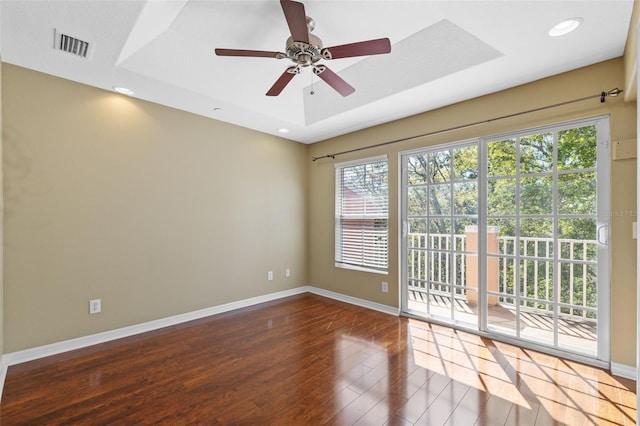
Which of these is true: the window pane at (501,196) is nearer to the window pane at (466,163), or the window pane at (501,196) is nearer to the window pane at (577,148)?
the window pane at (466,163)

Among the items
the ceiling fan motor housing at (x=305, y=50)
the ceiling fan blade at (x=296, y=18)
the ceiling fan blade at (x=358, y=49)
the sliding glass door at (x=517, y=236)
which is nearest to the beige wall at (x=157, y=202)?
the sliding glass door at (x=517, y=236)

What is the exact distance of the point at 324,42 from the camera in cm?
265

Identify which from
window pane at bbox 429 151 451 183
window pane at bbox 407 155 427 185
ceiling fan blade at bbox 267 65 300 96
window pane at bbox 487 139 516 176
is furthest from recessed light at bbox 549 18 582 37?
ceiling fan blade at bbox 267 65 300 96

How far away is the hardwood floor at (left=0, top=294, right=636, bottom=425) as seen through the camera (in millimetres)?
1886

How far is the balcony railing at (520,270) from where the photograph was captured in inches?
103

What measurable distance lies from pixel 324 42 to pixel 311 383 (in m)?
2.90

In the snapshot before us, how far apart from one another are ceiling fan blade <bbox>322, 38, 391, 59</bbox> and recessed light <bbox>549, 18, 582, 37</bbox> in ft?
3.97

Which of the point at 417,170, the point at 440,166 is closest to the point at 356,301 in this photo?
the point at 417,170

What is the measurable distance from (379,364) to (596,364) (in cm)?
183

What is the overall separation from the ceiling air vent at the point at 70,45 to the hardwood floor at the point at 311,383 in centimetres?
261

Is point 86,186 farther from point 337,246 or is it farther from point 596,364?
point 596,364

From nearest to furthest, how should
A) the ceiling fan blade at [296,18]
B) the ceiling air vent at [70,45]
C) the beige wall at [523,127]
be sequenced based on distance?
the ceiling fan blade at [296,18] → the ceiling air vent at [70,45] → the beige wall at [523,127]

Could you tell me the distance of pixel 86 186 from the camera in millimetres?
2908

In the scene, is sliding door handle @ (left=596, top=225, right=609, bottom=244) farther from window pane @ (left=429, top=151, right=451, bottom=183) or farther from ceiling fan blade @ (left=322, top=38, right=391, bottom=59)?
ceiling fan blade @ (left=322, top=38, right=391, bottom=59)
